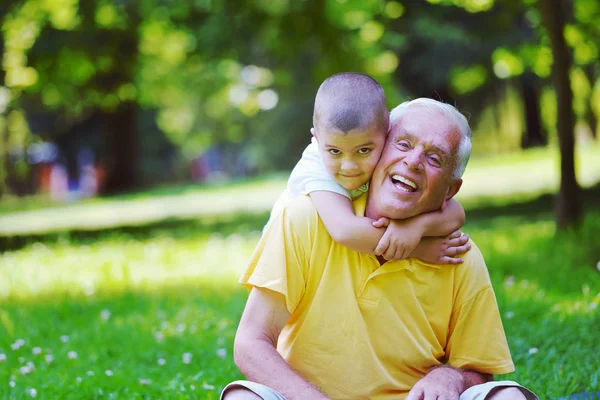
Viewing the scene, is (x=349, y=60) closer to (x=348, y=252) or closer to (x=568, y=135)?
(x=568, y=135)

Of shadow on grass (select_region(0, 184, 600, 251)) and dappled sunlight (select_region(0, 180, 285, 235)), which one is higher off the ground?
shadow on grass (select_region(0, 184, 600, 251))

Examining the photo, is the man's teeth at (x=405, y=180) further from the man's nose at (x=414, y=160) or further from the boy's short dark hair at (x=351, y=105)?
the boy's short dark hair at (x=351, y=105)

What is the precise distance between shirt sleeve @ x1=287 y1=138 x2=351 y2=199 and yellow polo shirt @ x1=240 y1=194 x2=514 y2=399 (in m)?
0.08

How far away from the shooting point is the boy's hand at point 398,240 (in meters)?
2.75

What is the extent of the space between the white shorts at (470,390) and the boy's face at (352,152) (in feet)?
2.63

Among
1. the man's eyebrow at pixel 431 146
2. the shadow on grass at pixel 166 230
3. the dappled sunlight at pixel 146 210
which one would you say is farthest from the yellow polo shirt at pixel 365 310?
the dappled sunlight at pixel 146 210

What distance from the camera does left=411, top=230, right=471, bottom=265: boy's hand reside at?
9.40ft

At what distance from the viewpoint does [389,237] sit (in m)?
2.76

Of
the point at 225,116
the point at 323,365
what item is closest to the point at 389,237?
the point at 323,365

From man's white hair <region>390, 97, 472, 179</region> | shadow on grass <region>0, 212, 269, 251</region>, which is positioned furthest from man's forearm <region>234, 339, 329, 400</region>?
shadow on grass <region>0, 212, 269, 251</region>

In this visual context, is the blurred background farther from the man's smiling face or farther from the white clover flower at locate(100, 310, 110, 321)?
the man's smiling face

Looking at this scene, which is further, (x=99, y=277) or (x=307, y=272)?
(x=99, y=277)

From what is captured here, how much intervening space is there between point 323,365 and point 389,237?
0.53m

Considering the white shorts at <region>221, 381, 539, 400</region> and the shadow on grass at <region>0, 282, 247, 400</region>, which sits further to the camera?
the shadow on grass at <region>0, 282, 247, 400</region>
